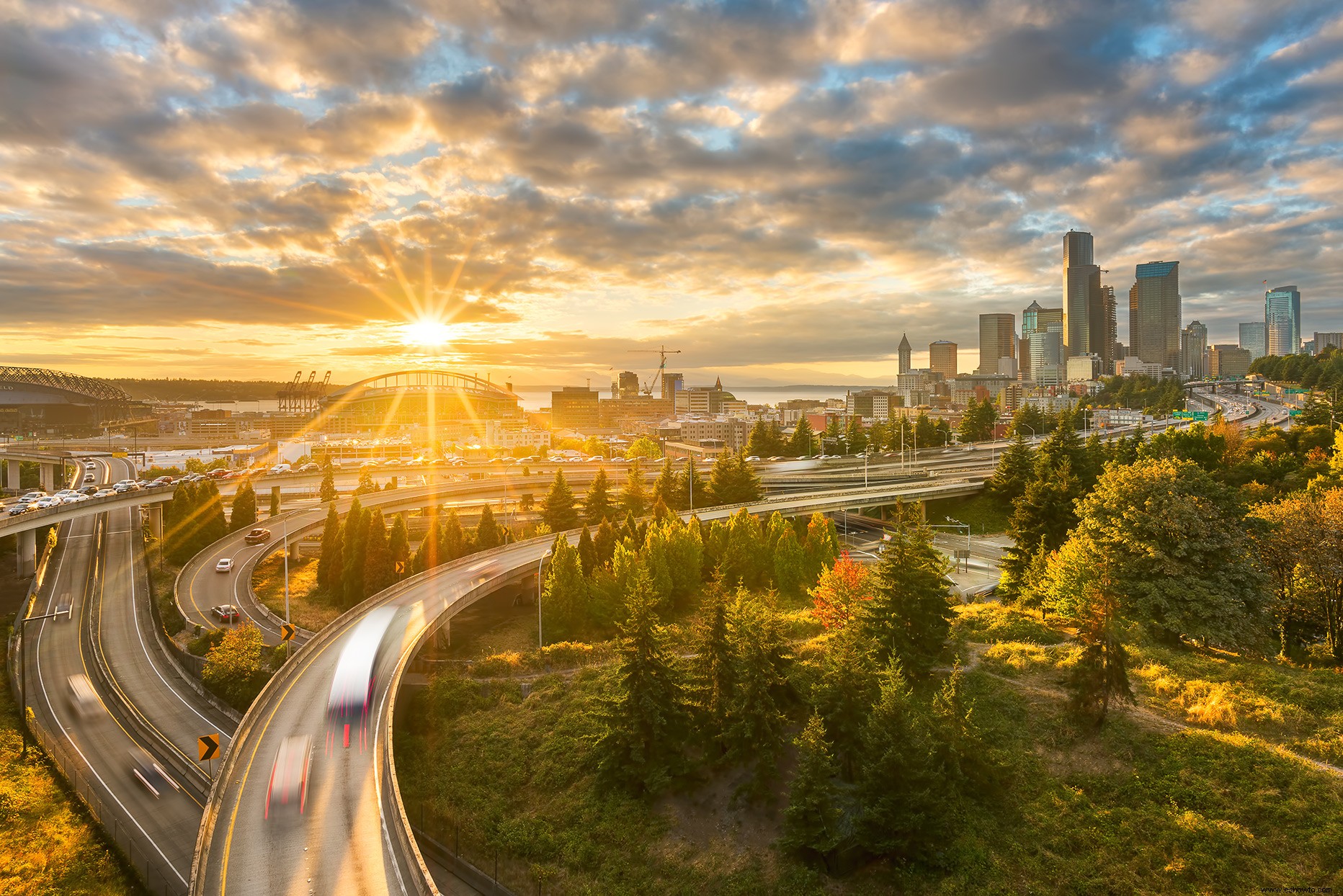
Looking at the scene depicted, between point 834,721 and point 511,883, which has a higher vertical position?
point 834,721

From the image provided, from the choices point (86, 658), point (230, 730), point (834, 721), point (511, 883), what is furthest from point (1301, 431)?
point (86, 658)

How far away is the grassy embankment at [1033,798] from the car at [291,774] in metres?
6.38

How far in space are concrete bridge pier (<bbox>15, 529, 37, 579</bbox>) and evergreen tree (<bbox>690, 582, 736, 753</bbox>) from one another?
2502 inches

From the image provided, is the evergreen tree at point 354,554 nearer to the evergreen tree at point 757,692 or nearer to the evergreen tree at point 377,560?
the evergreen tree at point 377,560

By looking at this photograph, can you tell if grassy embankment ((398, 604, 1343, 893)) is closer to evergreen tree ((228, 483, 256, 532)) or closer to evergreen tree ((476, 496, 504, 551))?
evergreen tree ((476, 496, 504, 551))

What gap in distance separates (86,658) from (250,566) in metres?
13.8

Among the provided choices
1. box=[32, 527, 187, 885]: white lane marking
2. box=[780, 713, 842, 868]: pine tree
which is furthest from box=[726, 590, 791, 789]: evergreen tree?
box=[32, 527, 187, 885]: white lane marking

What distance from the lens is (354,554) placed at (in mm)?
47312

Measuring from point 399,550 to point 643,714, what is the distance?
29.8 m

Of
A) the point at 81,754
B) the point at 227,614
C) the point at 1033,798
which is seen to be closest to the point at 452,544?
the point at 227,614

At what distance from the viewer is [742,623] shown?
24.0 meters

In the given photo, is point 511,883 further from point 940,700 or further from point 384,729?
point 940,700

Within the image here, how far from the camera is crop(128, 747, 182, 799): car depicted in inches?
1131

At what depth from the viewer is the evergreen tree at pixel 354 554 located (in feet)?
154
